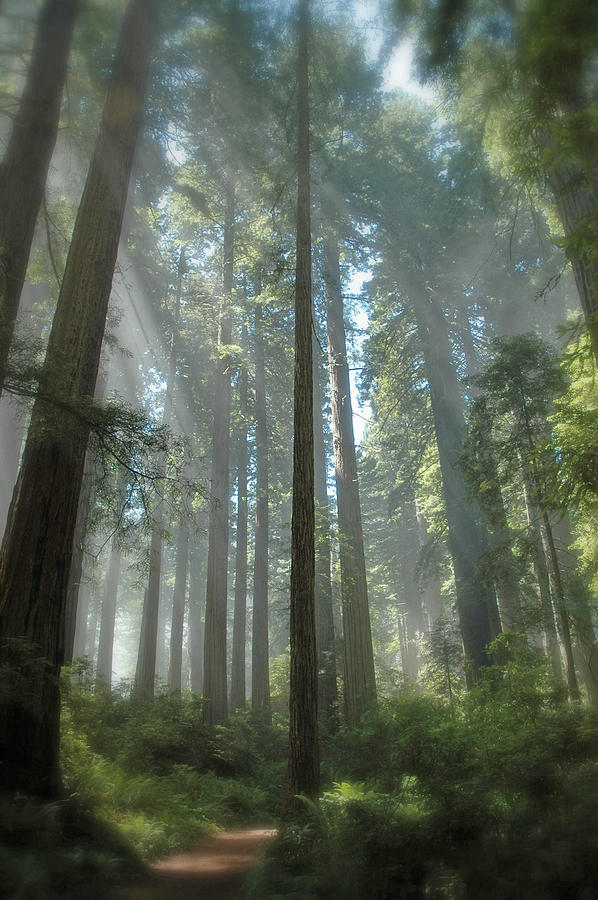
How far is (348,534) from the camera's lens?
13.7 meters

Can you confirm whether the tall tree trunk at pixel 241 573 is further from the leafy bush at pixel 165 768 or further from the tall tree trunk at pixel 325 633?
the tall tree trunk at pixel 325 633

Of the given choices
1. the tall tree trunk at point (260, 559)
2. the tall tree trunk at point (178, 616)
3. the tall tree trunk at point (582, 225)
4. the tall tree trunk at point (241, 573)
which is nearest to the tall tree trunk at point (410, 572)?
the tall tree trunk at point (241, 573)

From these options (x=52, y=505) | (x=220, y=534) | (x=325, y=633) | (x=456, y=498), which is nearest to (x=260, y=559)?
(x=220, y=534)

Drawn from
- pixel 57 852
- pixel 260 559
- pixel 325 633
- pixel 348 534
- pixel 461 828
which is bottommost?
pixel 57 852

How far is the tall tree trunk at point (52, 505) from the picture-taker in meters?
5.34

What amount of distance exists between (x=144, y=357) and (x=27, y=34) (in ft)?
49.3

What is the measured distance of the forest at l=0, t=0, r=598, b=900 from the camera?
179 inches

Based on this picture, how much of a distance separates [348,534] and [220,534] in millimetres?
4032

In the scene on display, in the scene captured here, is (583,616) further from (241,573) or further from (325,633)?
(241,573)

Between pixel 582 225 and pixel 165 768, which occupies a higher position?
pixel 582 225

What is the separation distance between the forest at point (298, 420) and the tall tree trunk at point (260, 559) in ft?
0.50

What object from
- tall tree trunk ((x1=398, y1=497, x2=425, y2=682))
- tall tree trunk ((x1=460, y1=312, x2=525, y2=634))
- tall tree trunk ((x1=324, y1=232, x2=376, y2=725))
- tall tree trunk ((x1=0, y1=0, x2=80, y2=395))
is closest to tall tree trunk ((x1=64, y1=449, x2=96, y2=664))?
tall tree trunk ((x1=0, y1=0, x2=80, y2=395))

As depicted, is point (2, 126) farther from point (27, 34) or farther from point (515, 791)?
point (515, 791)

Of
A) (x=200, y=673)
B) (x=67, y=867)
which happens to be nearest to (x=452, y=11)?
(x=67, y=867)
